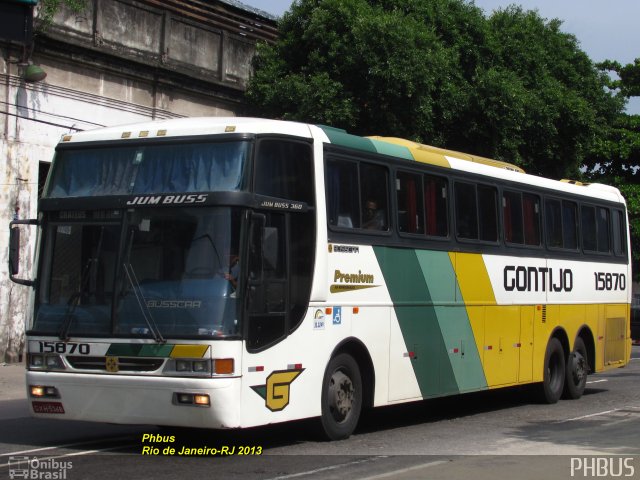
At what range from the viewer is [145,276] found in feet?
32.4

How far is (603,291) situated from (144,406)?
429 inches

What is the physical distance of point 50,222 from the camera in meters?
10.5

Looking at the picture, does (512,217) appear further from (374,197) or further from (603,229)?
(374,197)

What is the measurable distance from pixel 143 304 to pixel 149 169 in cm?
147

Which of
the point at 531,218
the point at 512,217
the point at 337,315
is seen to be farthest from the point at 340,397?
the point at 531,218

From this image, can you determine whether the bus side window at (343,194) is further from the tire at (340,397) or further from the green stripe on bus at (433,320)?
the tire at (340,397)

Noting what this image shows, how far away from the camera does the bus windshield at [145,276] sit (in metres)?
9.61

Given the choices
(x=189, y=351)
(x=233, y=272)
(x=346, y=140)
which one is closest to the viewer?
(x=189, y=351)

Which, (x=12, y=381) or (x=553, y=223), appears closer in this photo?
(x=553, y=223)

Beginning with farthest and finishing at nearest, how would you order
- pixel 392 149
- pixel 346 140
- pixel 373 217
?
pixel 392 149 < pixel 373 217 < pixel 346 140

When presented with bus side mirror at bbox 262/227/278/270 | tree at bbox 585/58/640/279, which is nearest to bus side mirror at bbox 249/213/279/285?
bus side mirror at bbox 262/227/278/270

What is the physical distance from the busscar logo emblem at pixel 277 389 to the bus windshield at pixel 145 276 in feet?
2.34

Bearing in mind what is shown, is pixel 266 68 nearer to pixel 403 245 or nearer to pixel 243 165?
pixel 403 245

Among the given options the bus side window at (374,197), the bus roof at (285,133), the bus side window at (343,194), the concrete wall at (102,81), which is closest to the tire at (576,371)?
the bus roof at (285,133)
